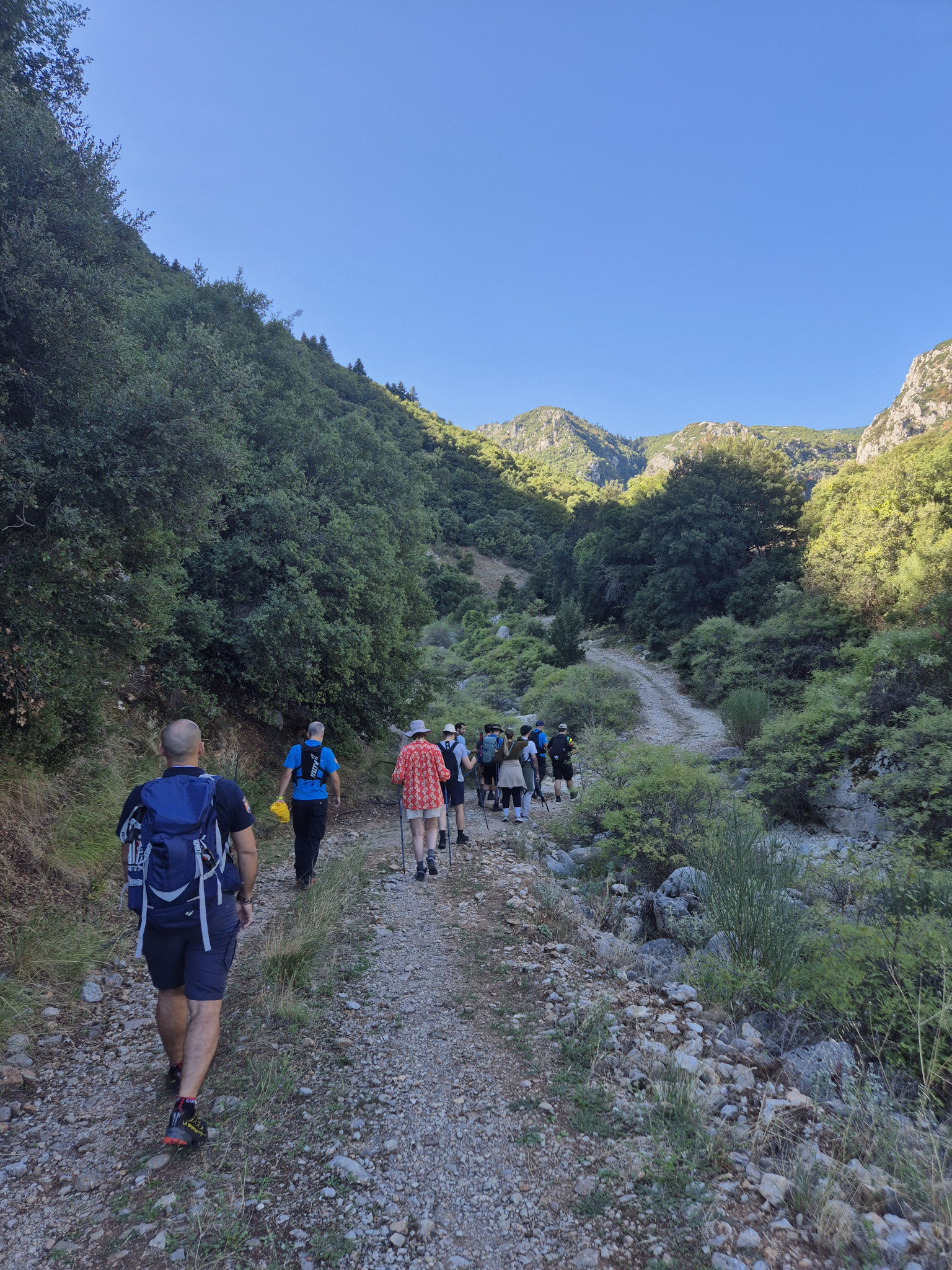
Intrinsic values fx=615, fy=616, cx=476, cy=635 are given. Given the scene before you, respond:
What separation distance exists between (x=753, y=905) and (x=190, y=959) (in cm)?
407

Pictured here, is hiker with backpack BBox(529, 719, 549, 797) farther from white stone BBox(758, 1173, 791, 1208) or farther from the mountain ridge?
the mountain ridge

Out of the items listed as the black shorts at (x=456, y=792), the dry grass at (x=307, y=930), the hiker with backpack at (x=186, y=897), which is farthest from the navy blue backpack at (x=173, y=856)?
the black shorts at (x=456, y=792)

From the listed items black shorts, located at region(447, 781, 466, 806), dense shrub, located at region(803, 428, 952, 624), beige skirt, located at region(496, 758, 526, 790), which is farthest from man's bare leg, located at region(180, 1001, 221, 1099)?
dense shrub, located at region(803, 428, 952, 624)

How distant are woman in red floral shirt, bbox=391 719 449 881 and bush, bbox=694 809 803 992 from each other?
3050 mm

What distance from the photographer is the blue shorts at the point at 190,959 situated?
303 cm

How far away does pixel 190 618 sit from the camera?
30.9ft

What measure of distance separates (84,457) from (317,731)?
11.0 ft

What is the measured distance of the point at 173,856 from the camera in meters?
2.98

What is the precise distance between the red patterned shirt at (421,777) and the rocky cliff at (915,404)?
8456 cm

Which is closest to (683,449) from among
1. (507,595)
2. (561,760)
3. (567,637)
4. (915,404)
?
(915,404)

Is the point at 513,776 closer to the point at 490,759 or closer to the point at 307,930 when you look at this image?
the point at 490,759

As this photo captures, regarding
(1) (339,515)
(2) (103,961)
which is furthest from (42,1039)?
(1) (339,515)

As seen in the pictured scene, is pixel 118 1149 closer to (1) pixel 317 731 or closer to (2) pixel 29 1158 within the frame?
(2) pixel 29 1158

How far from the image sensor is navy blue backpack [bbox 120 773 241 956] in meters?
2.98
